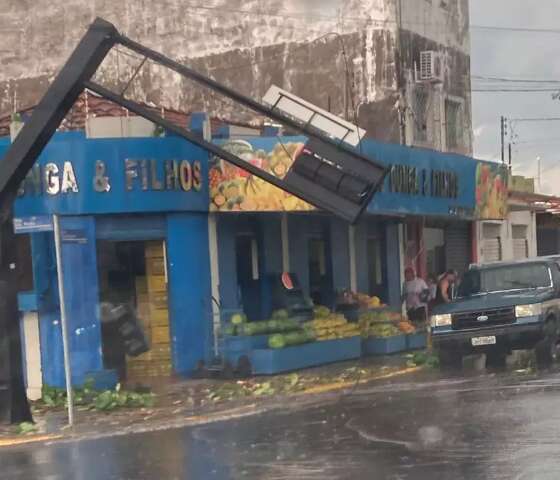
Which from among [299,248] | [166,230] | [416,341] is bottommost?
[416,341]

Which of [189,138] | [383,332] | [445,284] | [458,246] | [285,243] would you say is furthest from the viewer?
[458,246]

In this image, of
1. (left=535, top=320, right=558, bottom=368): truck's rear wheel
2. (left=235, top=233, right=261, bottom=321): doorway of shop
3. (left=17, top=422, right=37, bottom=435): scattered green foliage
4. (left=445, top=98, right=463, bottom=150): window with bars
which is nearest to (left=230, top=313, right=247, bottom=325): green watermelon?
(left=235, top=233, right=261, bottom=321): doorway of shop

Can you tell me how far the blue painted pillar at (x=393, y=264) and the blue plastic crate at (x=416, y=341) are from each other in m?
3.24

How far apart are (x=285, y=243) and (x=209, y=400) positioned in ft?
19.5

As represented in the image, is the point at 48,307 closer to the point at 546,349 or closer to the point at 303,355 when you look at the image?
the point at 303,355

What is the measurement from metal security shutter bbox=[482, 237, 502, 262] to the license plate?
14.0 m

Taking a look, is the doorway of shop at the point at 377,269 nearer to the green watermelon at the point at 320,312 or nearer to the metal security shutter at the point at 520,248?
the green watermelon at the point at 320,312

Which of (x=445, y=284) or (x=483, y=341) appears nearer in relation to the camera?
(x=483, y=341)

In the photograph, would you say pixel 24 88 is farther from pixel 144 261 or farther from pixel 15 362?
pixel 15 362

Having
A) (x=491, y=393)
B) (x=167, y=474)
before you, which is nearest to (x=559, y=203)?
(x=491, y=393)

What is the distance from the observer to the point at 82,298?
17734 millimetres

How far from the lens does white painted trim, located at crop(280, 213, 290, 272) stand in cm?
2127

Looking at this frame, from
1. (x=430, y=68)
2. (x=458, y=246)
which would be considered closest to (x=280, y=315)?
(x=430, y=68)

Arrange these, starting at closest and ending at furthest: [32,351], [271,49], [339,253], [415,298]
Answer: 1. [32,351]
2. [339,253]
3. [415,298]
4. [271,49]
